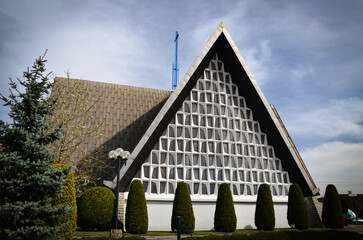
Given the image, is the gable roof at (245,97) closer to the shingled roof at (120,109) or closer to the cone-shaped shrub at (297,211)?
the cone-shaped shrub at (297,211)

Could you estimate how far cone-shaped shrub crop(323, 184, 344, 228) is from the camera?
20.9 meters

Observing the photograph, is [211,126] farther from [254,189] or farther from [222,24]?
[222,24]

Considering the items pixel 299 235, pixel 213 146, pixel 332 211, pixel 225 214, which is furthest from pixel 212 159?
pixel 332 211

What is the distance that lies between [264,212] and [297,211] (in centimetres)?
275

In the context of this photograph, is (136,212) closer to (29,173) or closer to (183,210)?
(183,210)

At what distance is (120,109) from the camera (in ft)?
88.3

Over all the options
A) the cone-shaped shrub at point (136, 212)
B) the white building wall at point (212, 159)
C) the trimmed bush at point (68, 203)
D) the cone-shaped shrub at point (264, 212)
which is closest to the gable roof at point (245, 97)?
the white building wall at point (212, 159)

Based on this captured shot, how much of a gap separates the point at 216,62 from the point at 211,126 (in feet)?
18.1

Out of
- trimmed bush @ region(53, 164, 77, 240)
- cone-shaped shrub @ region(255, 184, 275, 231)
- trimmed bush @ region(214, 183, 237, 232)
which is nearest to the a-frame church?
cone-shaped shrub @ region(255, 184, 275, 231)

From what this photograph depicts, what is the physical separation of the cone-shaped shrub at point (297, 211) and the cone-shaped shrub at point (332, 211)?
215cm

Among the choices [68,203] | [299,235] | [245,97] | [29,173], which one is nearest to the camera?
[29,173]

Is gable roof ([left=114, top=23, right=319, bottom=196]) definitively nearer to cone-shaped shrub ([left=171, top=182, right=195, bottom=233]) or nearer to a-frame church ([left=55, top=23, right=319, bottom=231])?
a-frame church ([left=55, top=23, right=319, bottom=231])

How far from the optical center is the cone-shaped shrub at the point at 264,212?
1881 cm

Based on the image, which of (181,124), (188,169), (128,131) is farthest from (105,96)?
(188,169)
